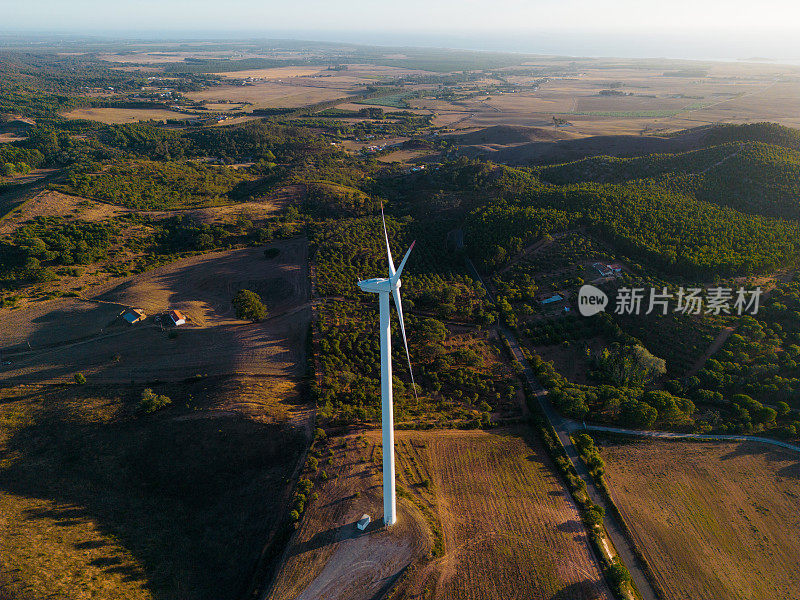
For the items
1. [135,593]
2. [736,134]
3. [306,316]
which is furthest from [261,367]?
[736,134]

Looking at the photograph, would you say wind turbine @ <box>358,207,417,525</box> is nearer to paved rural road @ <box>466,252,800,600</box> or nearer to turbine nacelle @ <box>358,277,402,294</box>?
turbine nacelle @ <box>358,277,402,294</box>

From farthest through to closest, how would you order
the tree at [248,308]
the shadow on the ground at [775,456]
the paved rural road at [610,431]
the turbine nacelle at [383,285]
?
the tree at [248,308] → the shadow on the ground at [775,456] → the paved rural road at [610,431] → the turbine nacelle at [383,285]

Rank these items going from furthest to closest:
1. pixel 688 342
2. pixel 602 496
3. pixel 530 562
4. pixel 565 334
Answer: pixel 565 334, pixel 688 342, pixel 602 496, pixel 530 562

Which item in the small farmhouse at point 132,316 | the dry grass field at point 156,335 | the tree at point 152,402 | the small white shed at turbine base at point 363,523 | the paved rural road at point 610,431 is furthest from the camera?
the small farmhouse at point 132,316

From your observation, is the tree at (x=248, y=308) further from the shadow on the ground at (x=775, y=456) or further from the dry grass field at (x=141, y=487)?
the shadow on the ground at (x=775, y=456)

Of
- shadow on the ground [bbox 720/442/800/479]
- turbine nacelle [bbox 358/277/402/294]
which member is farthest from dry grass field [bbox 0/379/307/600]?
shadow on the ground [bbox 720/442/800/479]

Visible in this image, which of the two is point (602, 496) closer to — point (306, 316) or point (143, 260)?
point (306, 316)

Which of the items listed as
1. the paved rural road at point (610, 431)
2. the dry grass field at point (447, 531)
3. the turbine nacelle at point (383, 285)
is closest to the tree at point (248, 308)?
the dry grass field at point (447, 531)
